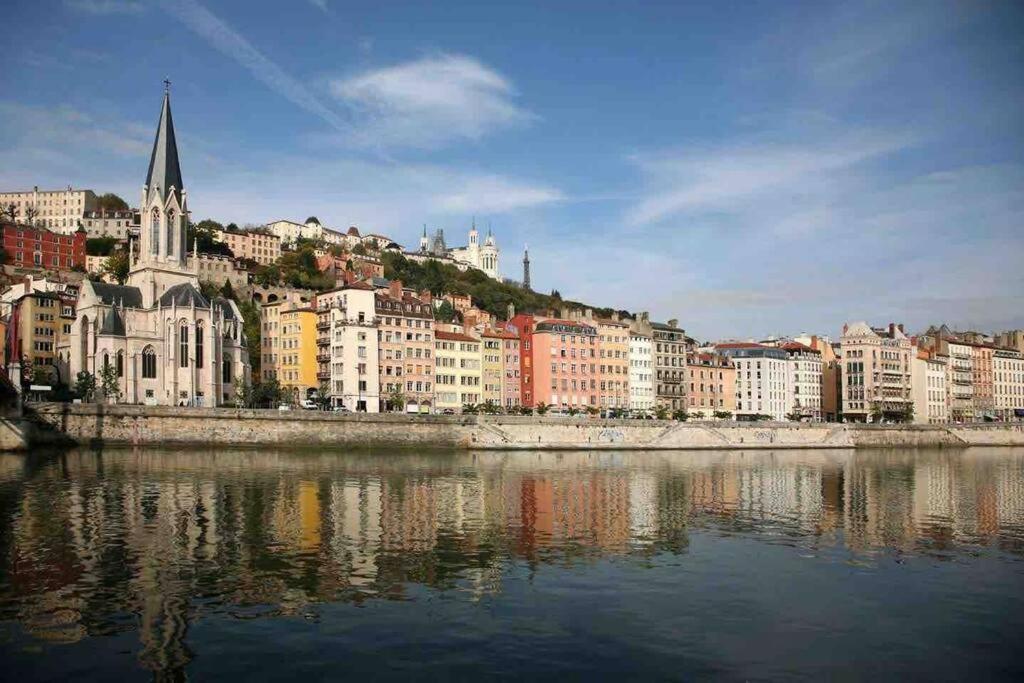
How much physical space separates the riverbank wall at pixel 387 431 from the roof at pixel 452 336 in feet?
78.9

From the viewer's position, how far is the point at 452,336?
109 m

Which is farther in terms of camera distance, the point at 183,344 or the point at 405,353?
the point at 405,353

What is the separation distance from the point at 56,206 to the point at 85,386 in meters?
118

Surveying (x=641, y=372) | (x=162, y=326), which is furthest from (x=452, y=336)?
(x=162, y=326)

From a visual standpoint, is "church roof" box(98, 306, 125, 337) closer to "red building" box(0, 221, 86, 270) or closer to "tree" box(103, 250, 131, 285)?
"tree" box(103, 250, 131, 285)

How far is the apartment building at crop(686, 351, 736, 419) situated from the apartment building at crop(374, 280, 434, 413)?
42.4 metres

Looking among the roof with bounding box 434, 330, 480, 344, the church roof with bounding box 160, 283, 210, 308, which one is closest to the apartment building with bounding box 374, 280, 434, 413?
the roof with bounding box 434, 330, 480, 344

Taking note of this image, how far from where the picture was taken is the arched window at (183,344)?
92312mm

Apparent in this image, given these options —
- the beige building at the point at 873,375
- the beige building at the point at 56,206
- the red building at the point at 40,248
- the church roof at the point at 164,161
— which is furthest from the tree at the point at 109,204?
the beige building at the point at 873,375

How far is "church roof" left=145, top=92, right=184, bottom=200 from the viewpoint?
99438mm

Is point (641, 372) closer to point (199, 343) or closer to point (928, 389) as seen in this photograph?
point (928, 389)

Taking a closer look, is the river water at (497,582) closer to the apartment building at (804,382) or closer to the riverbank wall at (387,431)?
the riverbank wall at (387,431)

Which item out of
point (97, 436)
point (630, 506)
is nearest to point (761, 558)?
point (630, 506)

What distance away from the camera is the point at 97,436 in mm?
72562
